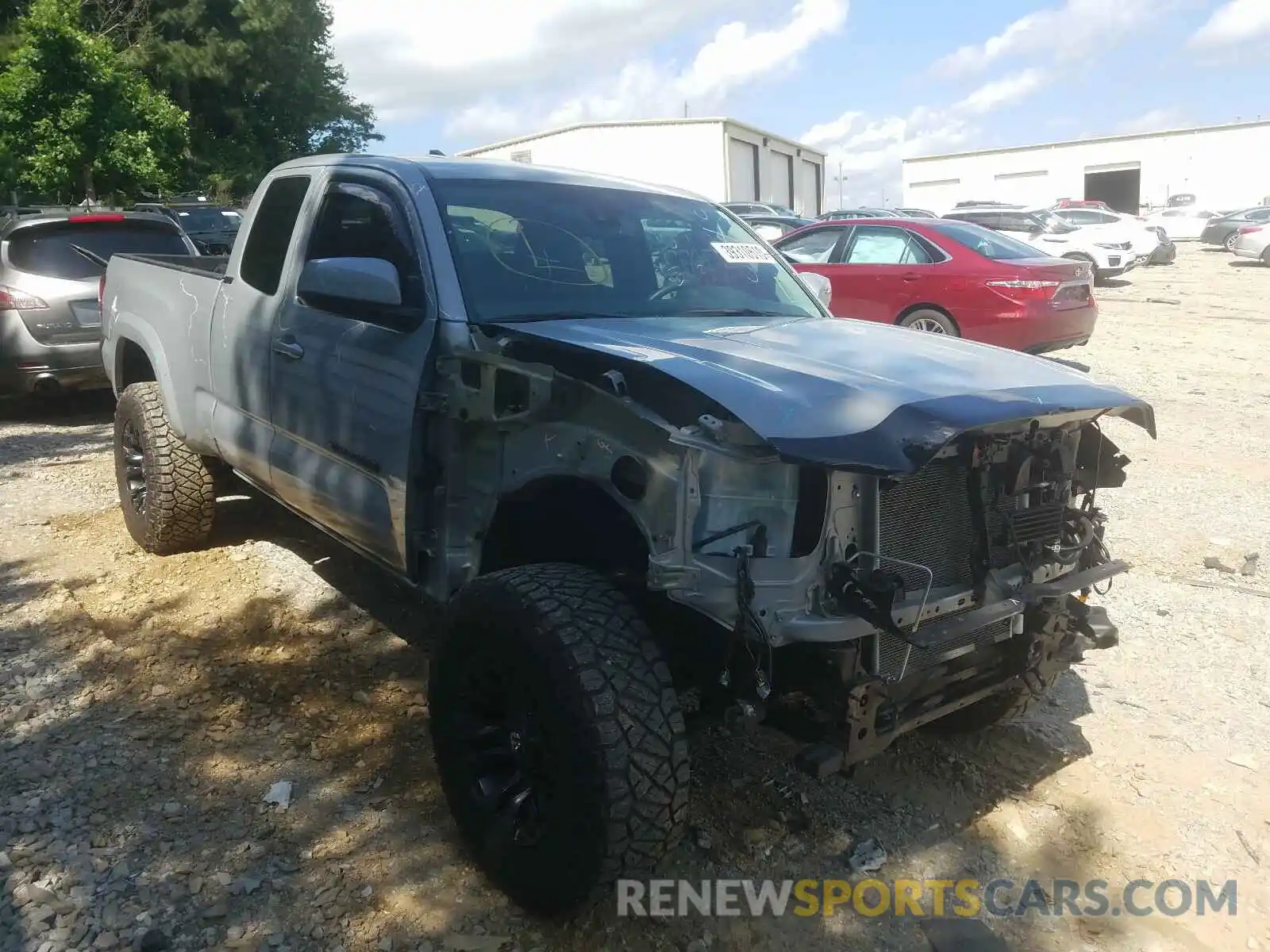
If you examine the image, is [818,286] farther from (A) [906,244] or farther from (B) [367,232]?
(A) [906,244]

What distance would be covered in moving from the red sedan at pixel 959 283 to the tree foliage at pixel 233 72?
24405mm

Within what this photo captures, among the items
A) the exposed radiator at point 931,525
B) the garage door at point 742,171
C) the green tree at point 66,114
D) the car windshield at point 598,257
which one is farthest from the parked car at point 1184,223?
the exposed radiator at point 931,525

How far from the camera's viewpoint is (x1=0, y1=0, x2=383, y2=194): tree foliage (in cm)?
3173

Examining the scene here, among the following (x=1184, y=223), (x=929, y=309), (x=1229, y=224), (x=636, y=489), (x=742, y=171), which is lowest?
(x=636, y=489)

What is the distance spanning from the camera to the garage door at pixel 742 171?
4175 cm

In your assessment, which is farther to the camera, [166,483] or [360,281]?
[166,483]

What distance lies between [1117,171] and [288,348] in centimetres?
5672

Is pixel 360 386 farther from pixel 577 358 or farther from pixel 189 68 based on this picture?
pixel 189 68

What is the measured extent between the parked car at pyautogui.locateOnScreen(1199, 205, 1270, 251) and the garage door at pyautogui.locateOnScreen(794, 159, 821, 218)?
73.6 feet

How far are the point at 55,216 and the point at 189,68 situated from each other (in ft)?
90.4

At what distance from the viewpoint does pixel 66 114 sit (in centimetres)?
1833

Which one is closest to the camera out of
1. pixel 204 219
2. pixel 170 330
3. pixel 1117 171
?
pixel 170 330

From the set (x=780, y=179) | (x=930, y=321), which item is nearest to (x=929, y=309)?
(x=930, y=321)

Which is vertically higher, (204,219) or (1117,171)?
(1117,171)
